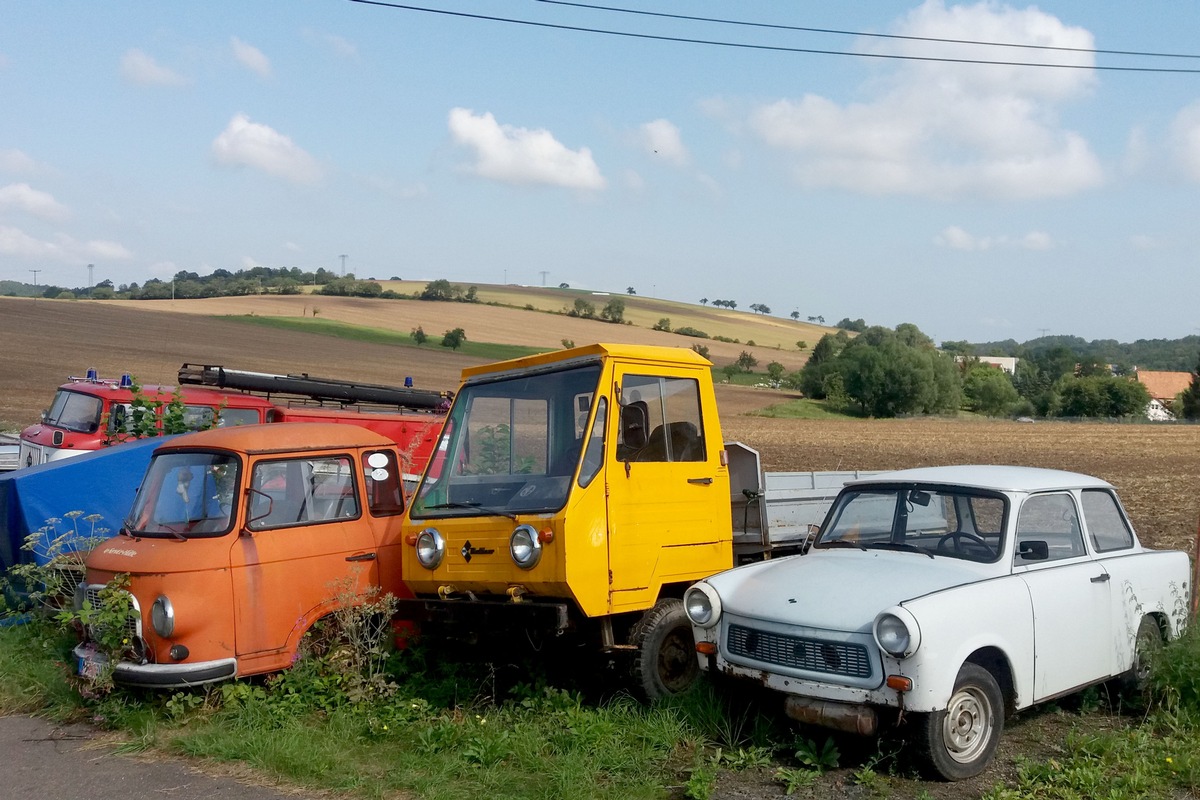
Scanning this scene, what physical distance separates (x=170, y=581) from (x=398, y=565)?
166cm

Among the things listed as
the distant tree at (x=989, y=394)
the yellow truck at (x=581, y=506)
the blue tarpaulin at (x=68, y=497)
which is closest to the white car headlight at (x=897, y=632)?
the yellow truck at (x=581, y=506)

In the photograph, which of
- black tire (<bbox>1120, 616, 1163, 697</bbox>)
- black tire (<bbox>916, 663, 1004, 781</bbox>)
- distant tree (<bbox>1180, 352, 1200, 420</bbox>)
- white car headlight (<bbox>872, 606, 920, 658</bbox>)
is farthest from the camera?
distant tree (<bbox>1180, 352, 1200, 420</bbox>)

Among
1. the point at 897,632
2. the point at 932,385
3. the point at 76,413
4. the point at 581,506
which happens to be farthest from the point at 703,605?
the point at 932,385

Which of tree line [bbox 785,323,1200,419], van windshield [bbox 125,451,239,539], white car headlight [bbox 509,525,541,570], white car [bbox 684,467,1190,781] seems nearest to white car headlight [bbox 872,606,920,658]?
white car [bbox 684,467,1190,781]

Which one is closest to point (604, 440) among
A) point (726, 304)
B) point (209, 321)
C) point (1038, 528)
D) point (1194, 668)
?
point (1038, 528)

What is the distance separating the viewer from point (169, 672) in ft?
21.0

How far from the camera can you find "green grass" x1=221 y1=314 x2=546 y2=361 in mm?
59494

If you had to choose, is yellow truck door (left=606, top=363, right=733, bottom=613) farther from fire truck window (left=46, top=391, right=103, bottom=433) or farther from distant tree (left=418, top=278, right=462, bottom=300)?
distant tree (left=418, top=278, right=462, bottom=300)

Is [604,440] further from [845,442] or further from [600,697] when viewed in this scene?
[845,442]

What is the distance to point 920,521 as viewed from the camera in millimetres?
6578

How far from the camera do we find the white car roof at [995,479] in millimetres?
6449

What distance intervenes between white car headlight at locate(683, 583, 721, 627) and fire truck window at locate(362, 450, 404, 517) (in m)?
2.64

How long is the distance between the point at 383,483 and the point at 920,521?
3.95 m

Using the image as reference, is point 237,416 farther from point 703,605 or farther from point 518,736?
point 703,605
